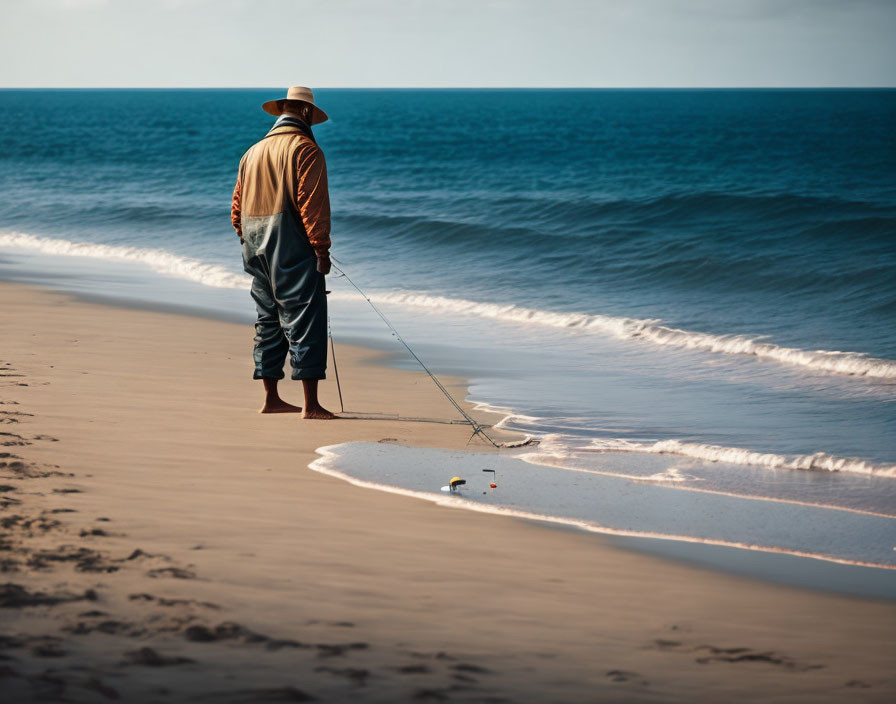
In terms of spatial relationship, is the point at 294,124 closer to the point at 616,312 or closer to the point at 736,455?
the point at 736,455

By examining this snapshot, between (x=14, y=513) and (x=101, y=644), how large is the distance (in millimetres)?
1098

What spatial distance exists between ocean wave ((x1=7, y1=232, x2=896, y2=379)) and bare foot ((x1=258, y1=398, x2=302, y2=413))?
4274 mm

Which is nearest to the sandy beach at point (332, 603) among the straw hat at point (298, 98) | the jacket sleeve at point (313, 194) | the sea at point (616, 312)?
the sea at point (616, 312)

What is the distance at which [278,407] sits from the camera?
5945mm

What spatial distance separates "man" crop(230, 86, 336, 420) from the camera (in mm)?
5473

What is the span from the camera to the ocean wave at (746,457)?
208 inches

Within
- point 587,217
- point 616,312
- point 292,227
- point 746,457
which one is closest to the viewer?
point 746,457

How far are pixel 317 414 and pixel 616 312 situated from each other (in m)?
5.74

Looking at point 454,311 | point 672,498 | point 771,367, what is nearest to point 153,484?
point 672,498

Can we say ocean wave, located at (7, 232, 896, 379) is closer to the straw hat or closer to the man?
the man

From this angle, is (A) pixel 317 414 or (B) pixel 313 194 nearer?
(B) pixel 313 194

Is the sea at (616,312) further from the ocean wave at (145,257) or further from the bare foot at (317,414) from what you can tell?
the bare foot at (317,414)

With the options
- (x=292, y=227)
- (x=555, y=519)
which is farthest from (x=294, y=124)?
(x=555, y=519)

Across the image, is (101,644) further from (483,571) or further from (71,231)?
(71,231)
